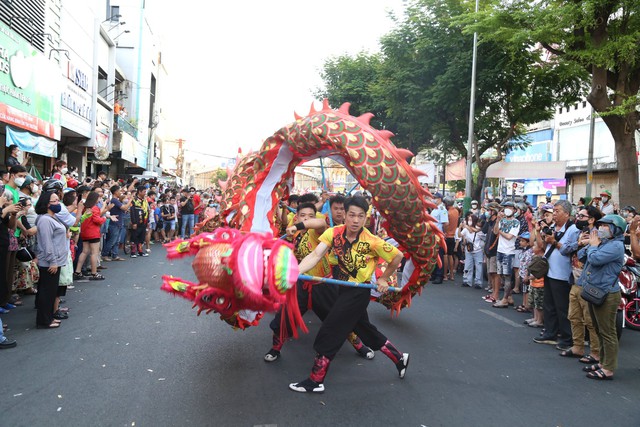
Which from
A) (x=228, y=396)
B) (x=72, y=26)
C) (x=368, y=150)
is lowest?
(x=228, y=396)

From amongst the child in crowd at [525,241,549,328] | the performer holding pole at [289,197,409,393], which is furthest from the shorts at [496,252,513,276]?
the performer holding pole at [289,197,409,393]

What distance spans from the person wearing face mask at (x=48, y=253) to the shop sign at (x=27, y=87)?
20.9 ft

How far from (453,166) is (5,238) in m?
17.9

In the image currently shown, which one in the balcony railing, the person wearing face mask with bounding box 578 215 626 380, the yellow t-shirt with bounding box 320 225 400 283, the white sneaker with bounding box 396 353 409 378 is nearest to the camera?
the yellow t-shirt with bounding box 320 225 400 283

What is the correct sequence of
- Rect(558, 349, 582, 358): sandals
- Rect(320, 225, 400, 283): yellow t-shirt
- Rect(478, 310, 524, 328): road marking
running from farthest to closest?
1. Rect(478, 310, 524, 328): road marking
2. Rect(558, 349, 582, 358): sandals
3. Rect(320, 225, 400, 283): yellow t-shirt

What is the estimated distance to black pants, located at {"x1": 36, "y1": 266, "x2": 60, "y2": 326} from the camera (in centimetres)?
570

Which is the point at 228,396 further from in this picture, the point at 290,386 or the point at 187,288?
the point at 187,288

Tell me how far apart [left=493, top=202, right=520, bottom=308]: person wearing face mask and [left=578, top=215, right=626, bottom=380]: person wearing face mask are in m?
3.17

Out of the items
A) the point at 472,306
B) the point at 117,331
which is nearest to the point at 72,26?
the point at 117,331

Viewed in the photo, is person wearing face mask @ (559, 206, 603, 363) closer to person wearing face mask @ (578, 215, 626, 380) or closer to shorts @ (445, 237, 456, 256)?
person wearing face mask @ (578, 215, 626, 380)

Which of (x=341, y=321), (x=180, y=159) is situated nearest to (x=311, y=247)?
(x=341, y=321)

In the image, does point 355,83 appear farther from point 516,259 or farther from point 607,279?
point 607,279

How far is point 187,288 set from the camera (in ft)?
12.2

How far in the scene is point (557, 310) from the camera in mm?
5898
